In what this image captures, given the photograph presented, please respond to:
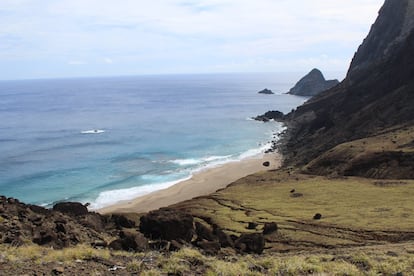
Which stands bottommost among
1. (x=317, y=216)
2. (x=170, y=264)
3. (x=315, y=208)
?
(x=315, y=208)

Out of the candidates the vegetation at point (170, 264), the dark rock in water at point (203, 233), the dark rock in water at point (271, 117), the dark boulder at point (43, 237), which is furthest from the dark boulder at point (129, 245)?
the dark rock in water at point (271, 117)

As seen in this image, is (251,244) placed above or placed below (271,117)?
below

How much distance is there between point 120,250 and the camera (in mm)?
21547

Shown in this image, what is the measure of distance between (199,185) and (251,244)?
48361mm

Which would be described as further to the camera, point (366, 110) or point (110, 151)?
point (110, 151)

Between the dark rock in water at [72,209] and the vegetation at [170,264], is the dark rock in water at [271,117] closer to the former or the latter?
the dark rock in water at [72,209]

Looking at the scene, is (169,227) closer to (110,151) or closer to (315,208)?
(315,208)

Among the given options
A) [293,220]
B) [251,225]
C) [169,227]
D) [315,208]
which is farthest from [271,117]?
[169,227]

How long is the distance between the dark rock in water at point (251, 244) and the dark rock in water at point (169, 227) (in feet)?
11.8

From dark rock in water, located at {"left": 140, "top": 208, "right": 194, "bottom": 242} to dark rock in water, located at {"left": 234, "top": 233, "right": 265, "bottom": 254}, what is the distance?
3596 millimetres

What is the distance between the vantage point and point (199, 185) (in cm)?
7869

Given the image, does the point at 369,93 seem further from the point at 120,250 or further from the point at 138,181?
the point at 120,250

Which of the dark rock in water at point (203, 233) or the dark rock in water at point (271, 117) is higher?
the dark rock in water at point (271, 117)

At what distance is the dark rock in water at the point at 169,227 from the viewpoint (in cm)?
3108
